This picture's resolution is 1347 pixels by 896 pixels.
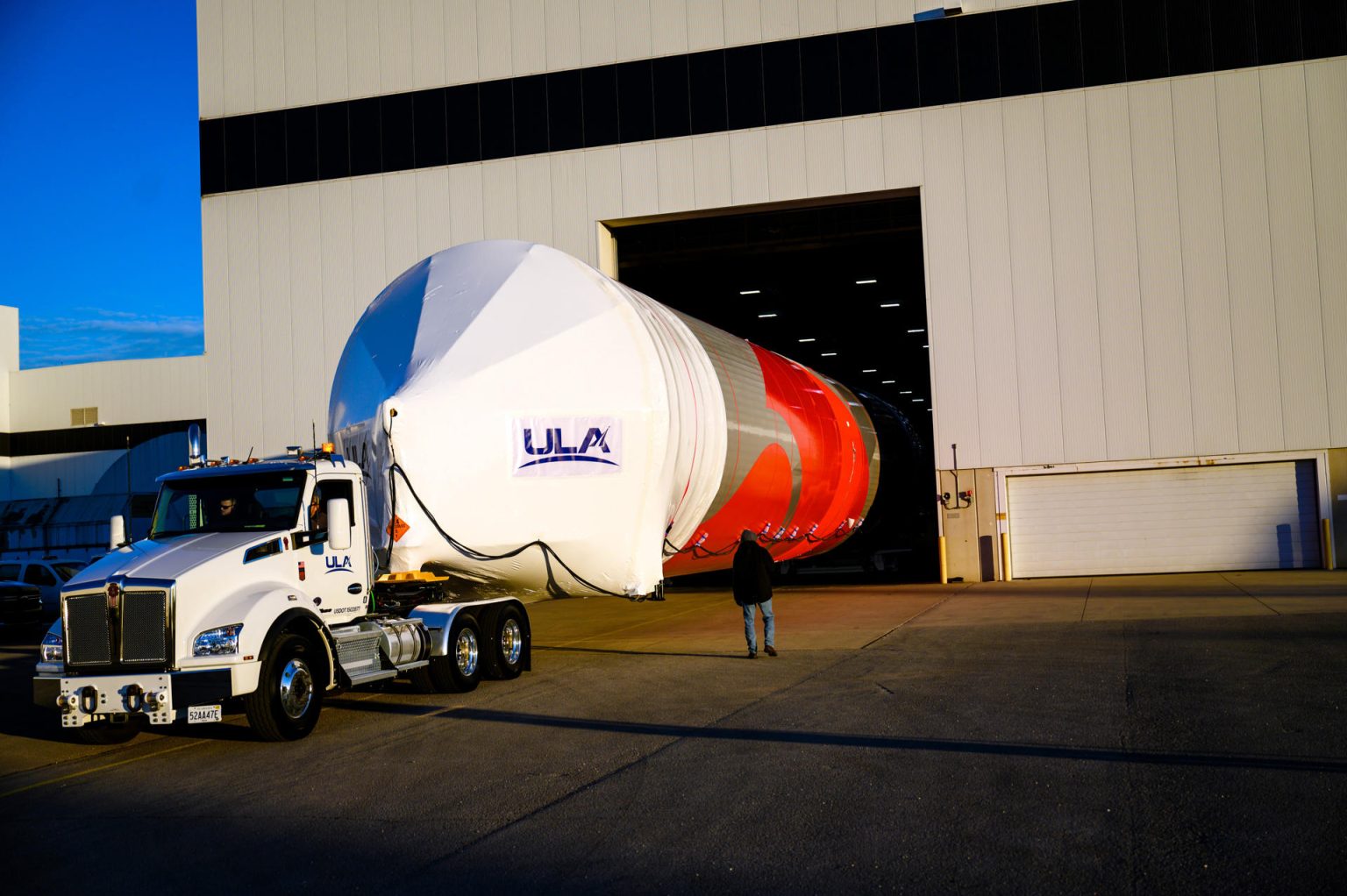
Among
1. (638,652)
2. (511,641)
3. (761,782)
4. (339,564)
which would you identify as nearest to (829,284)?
(638,652)

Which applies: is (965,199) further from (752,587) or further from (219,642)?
(219,642)

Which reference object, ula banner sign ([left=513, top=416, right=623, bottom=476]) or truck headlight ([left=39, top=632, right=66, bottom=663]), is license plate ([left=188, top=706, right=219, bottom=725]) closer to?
truck headlight ([left=39, top=632, right=66, bottom=663])

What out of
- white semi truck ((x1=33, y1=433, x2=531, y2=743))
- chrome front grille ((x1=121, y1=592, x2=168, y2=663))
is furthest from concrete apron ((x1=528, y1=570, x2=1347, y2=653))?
chrome front grille ((x1=121, y1=592, x2=168, y2=663))

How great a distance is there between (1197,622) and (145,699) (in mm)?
13151

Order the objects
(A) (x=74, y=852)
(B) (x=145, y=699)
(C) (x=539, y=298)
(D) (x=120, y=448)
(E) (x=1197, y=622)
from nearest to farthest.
A: (A) (x=74, y=852) → (B) (x=145, y=699) → (C) (x=539, y=298) → (E) (x=1197, y=622) → (D) (x=120, y=448)

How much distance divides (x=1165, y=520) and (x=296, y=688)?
20604 mm

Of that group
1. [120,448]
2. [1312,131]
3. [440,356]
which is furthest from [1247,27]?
[120,448]

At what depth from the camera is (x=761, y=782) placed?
24.5 ft

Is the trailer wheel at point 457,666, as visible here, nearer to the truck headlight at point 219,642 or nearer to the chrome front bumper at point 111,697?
the truck headlight at point 219,642

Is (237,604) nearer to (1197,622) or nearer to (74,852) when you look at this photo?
(74,852)

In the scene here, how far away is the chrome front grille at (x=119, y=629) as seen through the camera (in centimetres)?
945

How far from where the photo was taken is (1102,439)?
979 inches

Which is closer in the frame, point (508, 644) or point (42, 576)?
point (508, 644)

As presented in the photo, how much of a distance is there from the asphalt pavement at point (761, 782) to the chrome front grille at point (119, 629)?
2.94 feet
